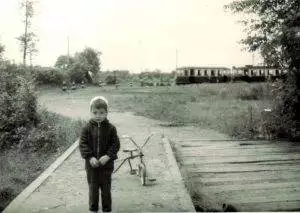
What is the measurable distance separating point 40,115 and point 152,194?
9955 mm

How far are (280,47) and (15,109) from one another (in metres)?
7.91

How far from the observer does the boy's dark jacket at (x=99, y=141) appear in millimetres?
5285

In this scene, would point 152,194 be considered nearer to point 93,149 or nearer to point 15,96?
point 93,149

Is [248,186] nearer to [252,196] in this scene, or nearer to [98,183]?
[252,196]

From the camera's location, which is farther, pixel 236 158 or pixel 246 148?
pixel 246 148

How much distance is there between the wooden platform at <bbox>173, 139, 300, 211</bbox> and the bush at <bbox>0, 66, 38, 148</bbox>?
4789 millimetres

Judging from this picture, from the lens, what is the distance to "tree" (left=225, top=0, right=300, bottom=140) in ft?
41.7

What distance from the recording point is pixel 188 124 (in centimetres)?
1686

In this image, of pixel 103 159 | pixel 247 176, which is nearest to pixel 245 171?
pixel 247 176

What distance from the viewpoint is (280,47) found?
12883mm

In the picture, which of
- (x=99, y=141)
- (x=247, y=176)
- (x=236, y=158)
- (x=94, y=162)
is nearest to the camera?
(x=94, y=162)

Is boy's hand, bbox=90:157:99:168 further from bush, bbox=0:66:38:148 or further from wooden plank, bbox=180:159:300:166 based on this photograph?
bush, bbox=0:66:38:148

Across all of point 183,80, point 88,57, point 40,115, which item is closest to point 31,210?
point 40,115

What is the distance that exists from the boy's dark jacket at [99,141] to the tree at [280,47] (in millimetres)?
8203
